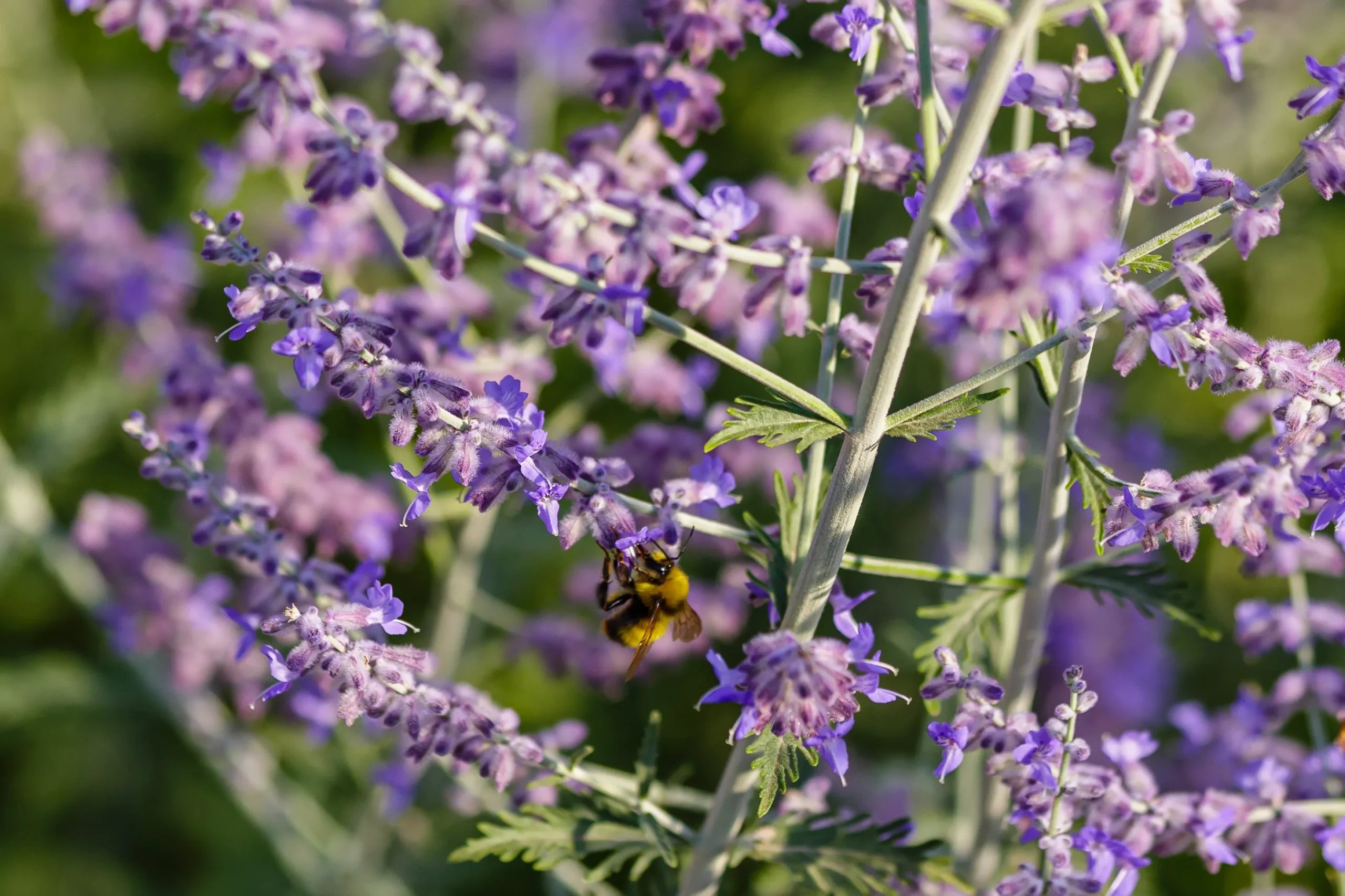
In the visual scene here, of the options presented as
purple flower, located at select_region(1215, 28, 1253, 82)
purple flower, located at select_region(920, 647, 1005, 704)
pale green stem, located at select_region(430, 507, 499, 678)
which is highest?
purple flower, located at select_region(1215, 28, 1253, 82)

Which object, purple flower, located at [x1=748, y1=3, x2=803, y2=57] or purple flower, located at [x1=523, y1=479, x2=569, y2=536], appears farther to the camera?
purple flower, located at [x1=748, y1=3, x2=803, y2=57]

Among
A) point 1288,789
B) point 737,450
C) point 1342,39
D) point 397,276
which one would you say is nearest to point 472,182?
point 737,450

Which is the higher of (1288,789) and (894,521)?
(1288,789)

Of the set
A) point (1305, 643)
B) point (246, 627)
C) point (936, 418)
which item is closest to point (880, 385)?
point (936, 418)

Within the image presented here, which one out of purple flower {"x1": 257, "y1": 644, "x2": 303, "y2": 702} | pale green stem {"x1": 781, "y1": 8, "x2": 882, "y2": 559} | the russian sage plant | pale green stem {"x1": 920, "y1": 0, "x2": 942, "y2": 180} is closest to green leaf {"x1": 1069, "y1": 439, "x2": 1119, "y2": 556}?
the russian sage plant

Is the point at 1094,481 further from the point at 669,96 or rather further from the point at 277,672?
the point at 277,672

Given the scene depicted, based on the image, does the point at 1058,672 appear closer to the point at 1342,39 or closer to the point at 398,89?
the point at 398,89

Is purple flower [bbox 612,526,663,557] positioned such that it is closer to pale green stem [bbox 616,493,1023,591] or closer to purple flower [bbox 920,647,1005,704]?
pale green stem [bbox 616,493,1023,591]
